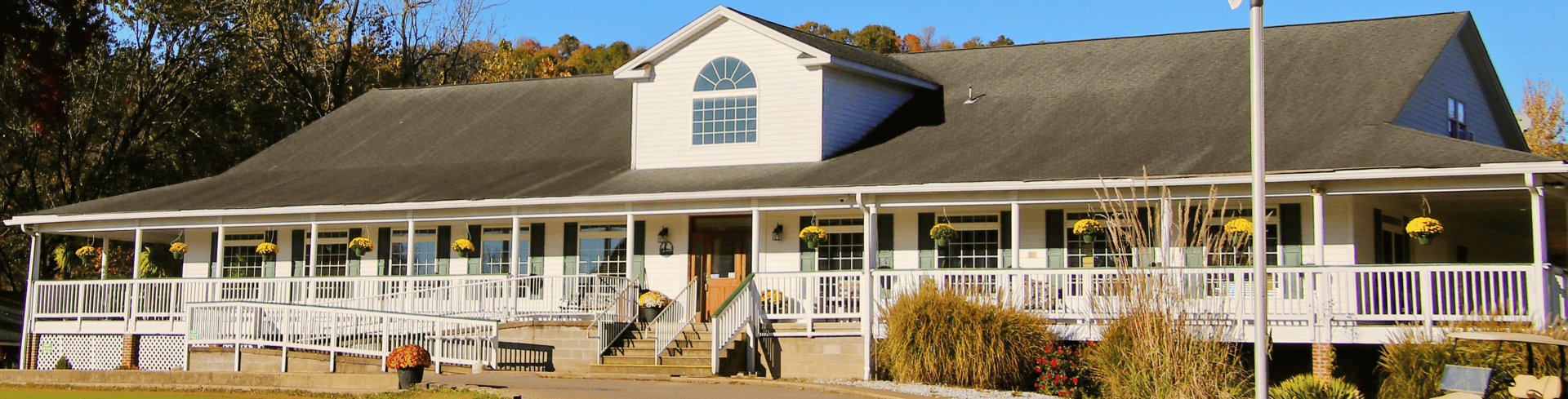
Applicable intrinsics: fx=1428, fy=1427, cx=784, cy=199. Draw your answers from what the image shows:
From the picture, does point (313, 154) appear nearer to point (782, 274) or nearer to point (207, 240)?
point (207, 240)

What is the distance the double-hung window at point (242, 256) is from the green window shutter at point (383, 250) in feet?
8.17

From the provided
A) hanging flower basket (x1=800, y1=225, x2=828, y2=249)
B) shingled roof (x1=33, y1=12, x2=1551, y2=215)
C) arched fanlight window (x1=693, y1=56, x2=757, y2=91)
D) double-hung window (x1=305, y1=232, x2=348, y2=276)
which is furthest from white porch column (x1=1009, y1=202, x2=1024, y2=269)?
double-hung window (x1=305, y1=232, x2=348, y2=276)

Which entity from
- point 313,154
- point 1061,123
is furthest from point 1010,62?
point 313,154

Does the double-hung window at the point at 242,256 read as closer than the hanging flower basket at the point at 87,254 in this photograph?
No

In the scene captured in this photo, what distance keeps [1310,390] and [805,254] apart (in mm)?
8871

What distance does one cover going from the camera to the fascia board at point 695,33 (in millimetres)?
22375

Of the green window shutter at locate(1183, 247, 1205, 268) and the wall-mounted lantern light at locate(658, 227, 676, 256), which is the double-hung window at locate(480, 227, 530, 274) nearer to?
the wall-mounted lantern light at locate(658, 227, 676, 256)

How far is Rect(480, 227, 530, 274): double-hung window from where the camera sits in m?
23.8

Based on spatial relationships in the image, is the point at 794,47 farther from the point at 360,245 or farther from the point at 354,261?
the point at 354,261

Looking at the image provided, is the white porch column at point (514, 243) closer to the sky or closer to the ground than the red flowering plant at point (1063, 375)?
closer to the sky

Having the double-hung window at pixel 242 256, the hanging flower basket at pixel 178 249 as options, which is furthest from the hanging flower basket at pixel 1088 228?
the hanging flower basket at pixel 178 249

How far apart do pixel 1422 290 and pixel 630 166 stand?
1255 centimetres

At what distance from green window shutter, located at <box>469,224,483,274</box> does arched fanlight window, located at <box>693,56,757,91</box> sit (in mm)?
4503

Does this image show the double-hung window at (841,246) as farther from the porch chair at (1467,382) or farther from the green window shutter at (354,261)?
the porch chair at (1467,382)
